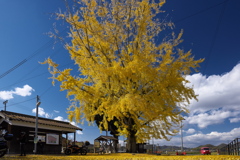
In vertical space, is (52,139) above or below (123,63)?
below

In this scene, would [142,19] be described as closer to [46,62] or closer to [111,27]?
[111,27]

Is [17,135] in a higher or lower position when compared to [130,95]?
lower

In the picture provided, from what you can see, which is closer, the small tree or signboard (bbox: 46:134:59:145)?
the small tree

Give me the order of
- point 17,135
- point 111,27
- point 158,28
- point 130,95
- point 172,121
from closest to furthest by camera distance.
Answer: point 130,95 → point 111,27 → point 158,28 → point 172,121 → point 17,135

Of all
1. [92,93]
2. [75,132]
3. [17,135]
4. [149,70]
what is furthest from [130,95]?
[75,132]

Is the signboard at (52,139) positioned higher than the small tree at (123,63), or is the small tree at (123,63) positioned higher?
the small tree at (123,63)

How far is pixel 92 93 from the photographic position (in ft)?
52.6

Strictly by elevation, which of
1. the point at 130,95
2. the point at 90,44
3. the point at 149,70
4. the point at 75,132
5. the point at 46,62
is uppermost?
the point at 90,44

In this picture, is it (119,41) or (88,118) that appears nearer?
(119,41)

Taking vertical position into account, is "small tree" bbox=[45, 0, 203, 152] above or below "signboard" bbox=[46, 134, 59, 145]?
above

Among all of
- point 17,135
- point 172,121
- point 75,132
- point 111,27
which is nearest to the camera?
point 111,27

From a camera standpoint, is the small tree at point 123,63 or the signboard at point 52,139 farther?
the signboard at point 52,139

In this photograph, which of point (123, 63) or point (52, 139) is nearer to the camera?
point (123, 63)

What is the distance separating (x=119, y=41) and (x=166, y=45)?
3.78 m
